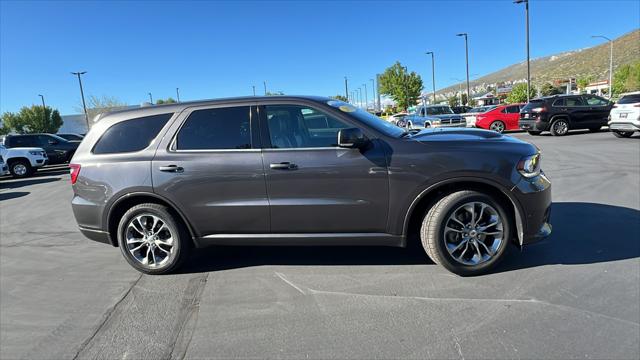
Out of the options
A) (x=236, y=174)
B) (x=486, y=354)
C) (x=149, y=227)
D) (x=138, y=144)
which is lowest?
(x=486, y=354)

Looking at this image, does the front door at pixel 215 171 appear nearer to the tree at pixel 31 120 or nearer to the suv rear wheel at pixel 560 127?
the suv rear wheel at pixel 560 127

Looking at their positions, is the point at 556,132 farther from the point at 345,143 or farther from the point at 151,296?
the point at 151,296

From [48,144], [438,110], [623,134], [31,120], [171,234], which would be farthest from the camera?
[31,120]

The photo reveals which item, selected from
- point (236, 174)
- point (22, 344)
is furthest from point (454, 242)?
point (22, 344)

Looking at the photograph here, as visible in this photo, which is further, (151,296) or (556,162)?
(556,162)

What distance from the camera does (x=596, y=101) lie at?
647 inches

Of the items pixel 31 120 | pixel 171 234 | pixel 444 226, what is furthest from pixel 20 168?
pixel 31 120

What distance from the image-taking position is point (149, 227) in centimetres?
411

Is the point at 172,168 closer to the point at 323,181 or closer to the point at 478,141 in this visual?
the point at 323,181

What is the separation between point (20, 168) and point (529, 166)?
1847 centimetres

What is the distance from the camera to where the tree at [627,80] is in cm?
5847

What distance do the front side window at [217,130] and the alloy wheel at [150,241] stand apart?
0.86 m

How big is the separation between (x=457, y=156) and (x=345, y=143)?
101 cm

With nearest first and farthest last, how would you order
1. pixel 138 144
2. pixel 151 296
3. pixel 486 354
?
pixel 486 354, pixel 151 296, pixel 138 144
